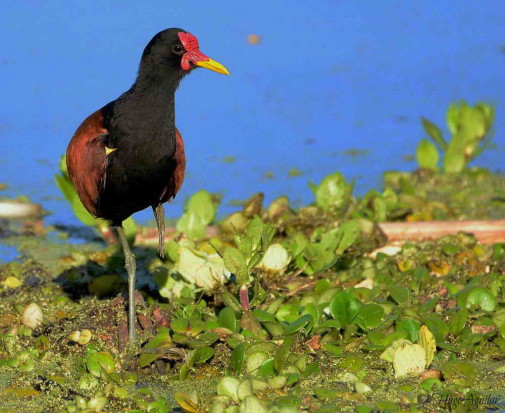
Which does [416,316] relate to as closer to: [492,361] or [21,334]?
[492,361]

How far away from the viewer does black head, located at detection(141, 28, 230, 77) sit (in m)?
5.50

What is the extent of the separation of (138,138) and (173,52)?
50 cm

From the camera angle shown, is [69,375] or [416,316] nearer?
[69,375]

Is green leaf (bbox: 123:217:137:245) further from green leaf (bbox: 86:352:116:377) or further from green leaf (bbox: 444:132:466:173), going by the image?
green leaf (bbox: 444:132:466:173)

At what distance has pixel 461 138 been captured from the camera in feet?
30.0

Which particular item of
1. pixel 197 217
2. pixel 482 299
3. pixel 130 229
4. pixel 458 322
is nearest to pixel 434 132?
pixel 197 217

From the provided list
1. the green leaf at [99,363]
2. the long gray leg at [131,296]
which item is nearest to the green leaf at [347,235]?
the long gray leg at [131,296]

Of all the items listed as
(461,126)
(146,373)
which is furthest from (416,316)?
(461,126)

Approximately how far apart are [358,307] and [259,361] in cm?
68

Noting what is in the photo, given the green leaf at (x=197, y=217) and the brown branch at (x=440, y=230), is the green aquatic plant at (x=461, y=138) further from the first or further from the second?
the green leaf at (x=197, y=217)

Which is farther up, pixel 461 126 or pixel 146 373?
pixel 461 126

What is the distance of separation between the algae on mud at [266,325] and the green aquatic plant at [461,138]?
6.76 ft

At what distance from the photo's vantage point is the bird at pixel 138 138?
541cm

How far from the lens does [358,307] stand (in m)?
5.38
